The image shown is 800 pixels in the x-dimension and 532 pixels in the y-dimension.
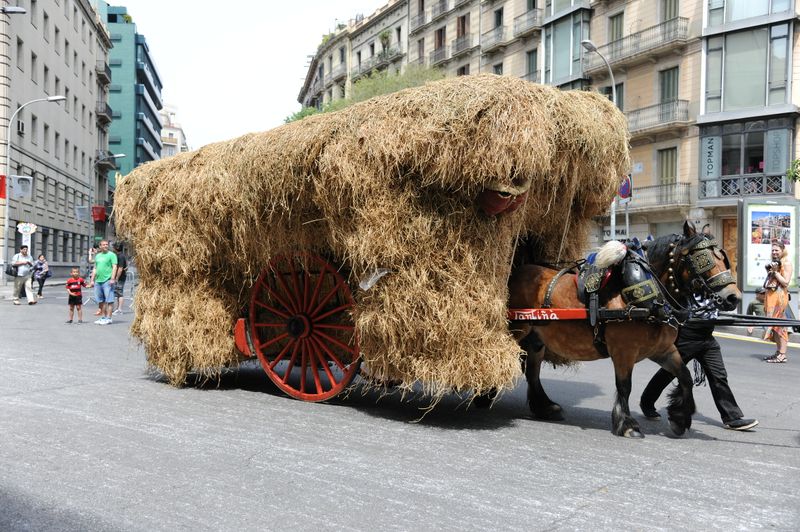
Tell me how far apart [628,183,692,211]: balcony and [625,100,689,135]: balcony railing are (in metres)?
2.53

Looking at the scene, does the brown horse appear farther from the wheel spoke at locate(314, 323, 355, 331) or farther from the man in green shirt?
the man in green shirt

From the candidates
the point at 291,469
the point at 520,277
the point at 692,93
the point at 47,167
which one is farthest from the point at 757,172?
the point at 47,167

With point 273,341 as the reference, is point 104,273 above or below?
above

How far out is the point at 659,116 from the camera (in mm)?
30266

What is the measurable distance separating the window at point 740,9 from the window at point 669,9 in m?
1.58

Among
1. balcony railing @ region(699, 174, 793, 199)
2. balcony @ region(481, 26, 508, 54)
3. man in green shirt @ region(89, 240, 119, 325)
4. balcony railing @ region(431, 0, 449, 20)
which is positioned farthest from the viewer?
balcony railing @ region(431, 0, 449, 20)

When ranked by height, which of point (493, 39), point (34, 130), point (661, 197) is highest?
point (493, 39)

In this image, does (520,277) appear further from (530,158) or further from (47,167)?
(47,167)

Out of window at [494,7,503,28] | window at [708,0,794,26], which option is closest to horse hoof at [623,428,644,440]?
window at [708,0,794,26]

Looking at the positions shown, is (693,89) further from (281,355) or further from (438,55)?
(281,355)

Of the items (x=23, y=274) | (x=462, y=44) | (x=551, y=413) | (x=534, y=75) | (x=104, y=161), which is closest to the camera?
(x=551, y=413)

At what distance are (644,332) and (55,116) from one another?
44.2 m

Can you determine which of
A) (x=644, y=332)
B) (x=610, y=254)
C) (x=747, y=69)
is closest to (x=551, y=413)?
(x=644, y=332)

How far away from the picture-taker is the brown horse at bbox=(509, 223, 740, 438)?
5559 millimetres
